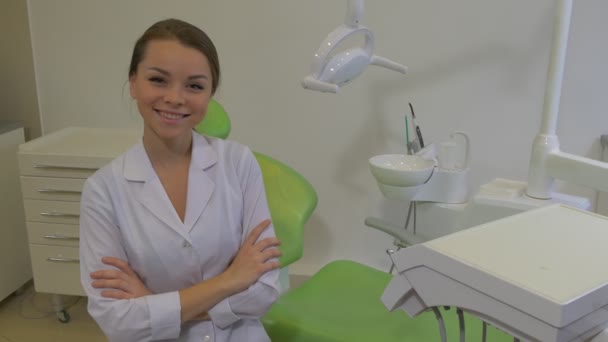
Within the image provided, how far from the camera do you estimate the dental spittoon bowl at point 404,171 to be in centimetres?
158

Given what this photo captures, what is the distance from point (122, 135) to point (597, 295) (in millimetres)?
1982

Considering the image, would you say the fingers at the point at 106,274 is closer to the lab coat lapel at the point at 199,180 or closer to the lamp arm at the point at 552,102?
the lab coat lapel at the point at 199,180

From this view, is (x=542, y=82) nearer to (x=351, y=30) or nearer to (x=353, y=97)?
(x=353, y=97)

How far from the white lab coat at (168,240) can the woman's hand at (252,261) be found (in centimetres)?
2

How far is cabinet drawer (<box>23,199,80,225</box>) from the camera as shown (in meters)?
2.06

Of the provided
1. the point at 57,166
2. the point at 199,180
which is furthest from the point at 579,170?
the point at 57,166

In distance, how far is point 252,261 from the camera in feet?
3.70

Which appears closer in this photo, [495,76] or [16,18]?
[495,76]

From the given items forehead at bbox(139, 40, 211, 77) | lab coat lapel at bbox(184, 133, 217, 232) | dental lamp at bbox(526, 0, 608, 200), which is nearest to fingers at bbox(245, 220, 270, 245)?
lab coat lapel at bbox(184, 133, 217, 232)

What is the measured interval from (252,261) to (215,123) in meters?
0.59

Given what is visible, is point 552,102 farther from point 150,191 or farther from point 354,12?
point 150,191

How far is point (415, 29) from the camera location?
1988mm

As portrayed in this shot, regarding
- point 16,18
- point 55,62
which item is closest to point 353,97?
point 55,62

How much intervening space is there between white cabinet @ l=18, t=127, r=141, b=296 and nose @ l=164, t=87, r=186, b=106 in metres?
1.00
